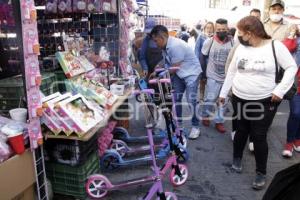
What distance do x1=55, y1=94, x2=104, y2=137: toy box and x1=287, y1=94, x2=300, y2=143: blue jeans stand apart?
7.85 ft

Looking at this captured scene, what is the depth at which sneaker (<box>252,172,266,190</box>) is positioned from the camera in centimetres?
311

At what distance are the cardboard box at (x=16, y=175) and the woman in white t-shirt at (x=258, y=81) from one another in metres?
2.11

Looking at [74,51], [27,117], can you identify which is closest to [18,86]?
[27,117]

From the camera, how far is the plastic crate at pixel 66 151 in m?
2.79

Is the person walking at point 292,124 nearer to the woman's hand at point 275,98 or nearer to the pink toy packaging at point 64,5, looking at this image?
the woman's hand at point 275,98

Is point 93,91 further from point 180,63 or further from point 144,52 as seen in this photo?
point 144,52

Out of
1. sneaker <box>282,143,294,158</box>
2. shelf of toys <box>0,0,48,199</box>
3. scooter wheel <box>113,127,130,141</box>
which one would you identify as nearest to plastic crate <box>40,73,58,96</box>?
shelf of toys <box>0,0,48,199</box>

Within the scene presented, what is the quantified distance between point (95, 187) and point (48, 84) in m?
1.16

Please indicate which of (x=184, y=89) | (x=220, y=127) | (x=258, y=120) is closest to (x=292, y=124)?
(x=258, y=120)

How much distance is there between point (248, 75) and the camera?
2.98 meters

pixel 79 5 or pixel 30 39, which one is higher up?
pixel 79 5

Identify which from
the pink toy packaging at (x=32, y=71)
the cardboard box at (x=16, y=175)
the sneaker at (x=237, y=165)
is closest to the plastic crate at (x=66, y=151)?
the cardboard box at (x=16, y=175)

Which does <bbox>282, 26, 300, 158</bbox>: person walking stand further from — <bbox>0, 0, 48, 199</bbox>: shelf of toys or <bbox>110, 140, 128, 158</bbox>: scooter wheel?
<bbox>0, 0, 48, 199</bbox>: shelf of toys

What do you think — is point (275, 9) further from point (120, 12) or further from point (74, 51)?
point (74, 51)
